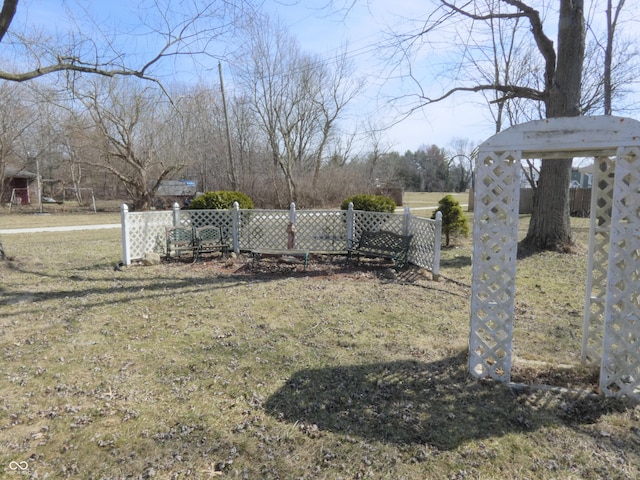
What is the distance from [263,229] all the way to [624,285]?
7.51 metres

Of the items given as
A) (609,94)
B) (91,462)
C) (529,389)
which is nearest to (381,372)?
(529,389)

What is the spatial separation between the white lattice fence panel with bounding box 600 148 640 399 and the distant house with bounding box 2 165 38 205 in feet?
113

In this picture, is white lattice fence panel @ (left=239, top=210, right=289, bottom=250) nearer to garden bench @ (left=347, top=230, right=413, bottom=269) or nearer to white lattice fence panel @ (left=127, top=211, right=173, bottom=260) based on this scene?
white lattice fence panel @ (left=127, top=211, right=173, bottom=260)

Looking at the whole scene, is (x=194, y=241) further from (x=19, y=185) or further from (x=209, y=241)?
(x=19, y=185)

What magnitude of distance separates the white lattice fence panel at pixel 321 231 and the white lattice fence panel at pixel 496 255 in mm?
5956

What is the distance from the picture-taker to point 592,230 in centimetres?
337

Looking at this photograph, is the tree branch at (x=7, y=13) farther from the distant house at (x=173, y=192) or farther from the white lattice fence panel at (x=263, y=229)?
the distant house at (x=173, y=192)

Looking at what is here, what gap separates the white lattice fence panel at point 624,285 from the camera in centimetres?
270

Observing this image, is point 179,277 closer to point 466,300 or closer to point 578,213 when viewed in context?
point 466,300

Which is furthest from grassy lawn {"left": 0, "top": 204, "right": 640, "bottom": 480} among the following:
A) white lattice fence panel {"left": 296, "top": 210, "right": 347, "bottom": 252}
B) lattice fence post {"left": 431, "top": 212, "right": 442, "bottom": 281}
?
white lattice fence panel {"left": 296, "top": 210, "right": 347, "bottom": 252}

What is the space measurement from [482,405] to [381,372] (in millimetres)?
871

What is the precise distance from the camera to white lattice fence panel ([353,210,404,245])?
328 inches

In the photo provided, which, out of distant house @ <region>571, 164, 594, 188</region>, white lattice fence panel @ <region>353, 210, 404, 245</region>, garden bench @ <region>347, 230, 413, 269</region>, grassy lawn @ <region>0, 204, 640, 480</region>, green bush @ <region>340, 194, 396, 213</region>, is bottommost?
grassy lawn @ <region>0, 204, 640, 480</region>

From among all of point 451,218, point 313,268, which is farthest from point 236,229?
point 451,218
